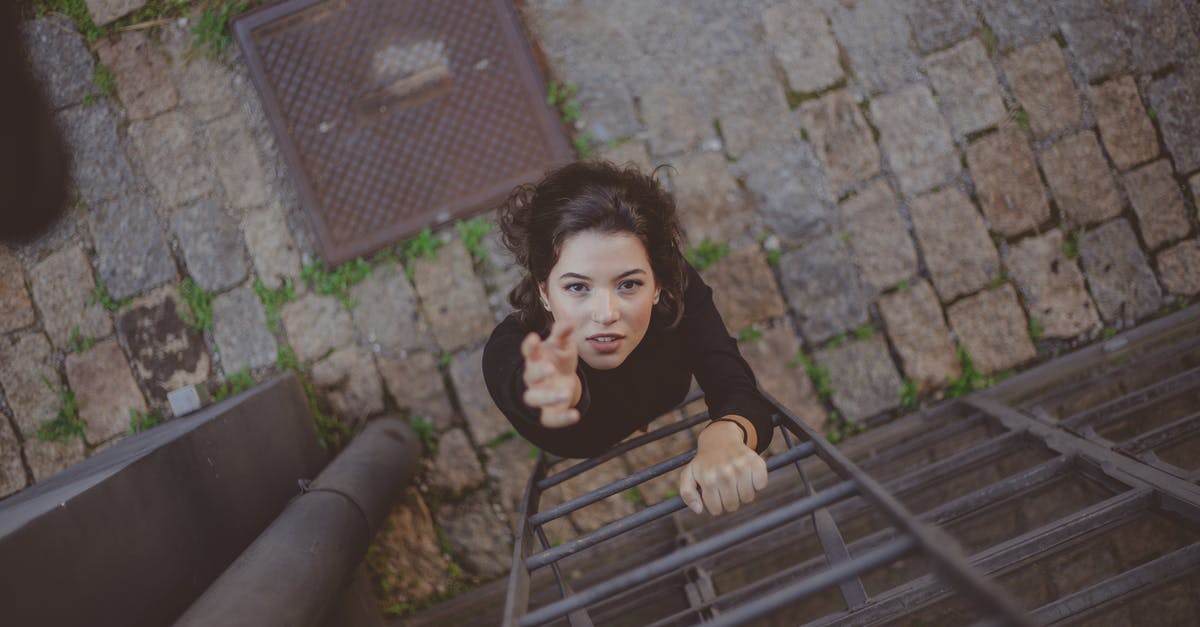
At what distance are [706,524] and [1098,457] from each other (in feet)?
5.14

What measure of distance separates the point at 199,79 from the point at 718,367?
315 centimetres

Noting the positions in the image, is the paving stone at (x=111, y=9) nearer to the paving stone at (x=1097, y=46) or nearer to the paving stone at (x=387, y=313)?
the paving stone at (x=387, y=313)

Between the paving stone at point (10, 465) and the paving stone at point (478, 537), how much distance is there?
220 cm

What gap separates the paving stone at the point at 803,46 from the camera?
3260 millimetres

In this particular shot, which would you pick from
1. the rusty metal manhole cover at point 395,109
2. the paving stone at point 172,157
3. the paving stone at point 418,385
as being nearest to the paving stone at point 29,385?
the paving stone at point 172,157

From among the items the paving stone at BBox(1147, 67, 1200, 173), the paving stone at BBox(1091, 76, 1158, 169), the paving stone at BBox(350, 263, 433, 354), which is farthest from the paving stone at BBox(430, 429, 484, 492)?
the paving stone at BBox(1147, 67, 1200, 173)

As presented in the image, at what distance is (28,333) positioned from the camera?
3.27m

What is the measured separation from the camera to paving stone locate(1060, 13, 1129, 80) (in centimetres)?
328

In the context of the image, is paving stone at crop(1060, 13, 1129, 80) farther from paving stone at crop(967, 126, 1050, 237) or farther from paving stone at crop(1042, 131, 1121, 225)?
paving stone at crop(967, 126, 1050, 237)

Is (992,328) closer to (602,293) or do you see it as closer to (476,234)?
(602,293)

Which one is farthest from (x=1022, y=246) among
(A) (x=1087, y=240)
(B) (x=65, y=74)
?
(B) (x=65, y=74)

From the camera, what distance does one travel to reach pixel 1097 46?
329 centimetres

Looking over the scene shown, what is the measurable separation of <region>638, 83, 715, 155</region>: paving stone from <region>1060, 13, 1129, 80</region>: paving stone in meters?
1.97

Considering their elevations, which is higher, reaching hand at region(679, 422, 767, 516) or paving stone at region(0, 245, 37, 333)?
paving stone at region(0, 245, 37, 333)
